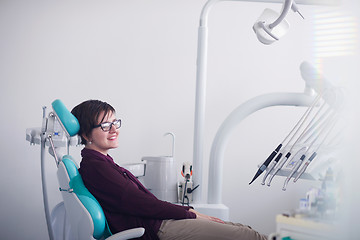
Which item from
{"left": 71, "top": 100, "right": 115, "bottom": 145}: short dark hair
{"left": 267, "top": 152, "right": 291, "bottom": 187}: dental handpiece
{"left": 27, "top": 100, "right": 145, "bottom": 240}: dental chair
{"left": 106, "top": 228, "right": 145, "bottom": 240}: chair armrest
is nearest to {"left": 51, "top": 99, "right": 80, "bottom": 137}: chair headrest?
{"left": 27, "top": 100, "right": 145, "bottom": 240}: dental chair

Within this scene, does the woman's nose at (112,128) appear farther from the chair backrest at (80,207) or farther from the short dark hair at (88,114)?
the chair backrest at (80,207)

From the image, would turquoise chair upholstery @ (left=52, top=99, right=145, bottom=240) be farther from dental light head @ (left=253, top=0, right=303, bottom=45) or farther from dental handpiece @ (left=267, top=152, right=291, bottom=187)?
dental light head @ (left=253, top=0, right=303, bottom=45)

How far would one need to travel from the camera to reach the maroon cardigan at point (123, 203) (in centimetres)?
174

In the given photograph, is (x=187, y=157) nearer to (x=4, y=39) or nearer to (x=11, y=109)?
(x=11, y=109)

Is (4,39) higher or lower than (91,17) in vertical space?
lower

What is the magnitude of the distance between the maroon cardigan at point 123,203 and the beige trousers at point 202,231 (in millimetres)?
34

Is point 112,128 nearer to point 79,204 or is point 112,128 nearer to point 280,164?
point 79,204

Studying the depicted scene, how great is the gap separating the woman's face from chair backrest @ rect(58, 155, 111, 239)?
185 millimetres

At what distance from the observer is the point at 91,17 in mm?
3221

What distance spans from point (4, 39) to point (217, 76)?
1.67 metres

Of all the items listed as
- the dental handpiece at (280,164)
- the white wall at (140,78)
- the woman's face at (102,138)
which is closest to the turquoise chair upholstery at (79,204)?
the woman's face at (102,138)

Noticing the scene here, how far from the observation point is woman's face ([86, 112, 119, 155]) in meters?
1.92

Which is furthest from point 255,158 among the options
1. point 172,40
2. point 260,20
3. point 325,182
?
point 325,182

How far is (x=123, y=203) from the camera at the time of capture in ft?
5.73
